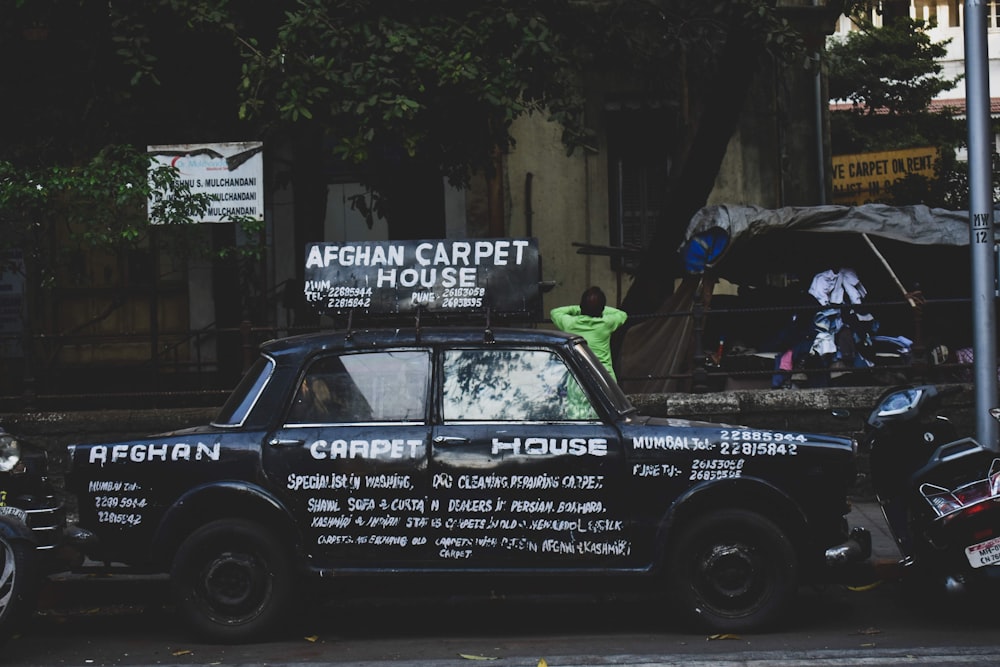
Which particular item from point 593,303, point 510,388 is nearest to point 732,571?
point 510,388

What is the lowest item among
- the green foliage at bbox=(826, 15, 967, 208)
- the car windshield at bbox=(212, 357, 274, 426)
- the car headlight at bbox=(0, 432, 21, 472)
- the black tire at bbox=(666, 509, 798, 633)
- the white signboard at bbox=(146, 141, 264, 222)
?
the black tire at bbox=(666, 509, 798, 633)

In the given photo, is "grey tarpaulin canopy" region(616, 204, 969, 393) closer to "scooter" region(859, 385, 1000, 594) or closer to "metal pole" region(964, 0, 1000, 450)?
"metal pole" region(964, 0, 1000, 450)

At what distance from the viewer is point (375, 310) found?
8.29 m

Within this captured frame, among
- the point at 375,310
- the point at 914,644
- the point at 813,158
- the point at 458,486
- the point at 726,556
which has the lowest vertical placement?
the point at 914,644

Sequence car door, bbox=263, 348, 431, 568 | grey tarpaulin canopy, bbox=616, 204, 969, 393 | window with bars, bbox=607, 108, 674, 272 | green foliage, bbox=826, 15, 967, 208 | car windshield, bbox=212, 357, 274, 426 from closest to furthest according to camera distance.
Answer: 1. car door, bbox=263, 348, 431, 568
2. car windshield, bbox=212, 357, 274, 426
3. grey tarpaulin canopy, bbox=616, 204, 969, 393
4. window with bars, bbox=607, 108, 674, 272
5. green foliage, bbox=826, 15, 967, 208

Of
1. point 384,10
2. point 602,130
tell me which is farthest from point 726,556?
point 602,130

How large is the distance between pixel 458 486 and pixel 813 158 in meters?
11.6

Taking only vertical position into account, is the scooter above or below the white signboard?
below

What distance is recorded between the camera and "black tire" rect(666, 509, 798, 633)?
20.9ft

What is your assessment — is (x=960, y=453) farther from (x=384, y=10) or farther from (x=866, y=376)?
(x=384, y=10)

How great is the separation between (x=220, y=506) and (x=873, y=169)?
14877mm

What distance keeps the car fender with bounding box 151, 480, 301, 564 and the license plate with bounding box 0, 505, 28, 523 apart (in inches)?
27.2

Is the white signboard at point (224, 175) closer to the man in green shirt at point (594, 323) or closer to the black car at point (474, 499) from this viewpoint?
the man in green shirt at point (594, 323)

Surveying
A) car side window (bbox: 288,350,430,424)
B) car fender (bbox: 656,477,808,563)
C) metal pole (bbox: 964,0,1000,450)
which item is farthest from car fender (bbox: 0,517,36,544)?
metal pole (bbox: 964,0,1000,450)
